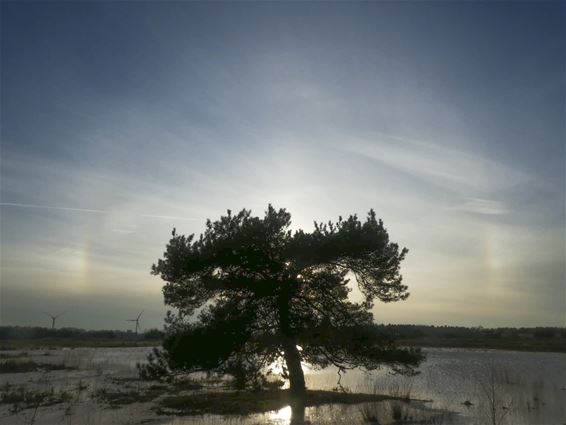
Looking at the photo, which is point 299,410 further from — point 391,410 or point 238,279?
point 238,279

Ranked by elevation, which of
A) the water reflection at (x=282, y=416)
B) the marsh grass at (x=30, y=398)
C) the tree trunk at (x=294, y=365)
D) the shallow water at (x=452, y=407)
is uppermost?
the tree trunk at (x=294, y=365)

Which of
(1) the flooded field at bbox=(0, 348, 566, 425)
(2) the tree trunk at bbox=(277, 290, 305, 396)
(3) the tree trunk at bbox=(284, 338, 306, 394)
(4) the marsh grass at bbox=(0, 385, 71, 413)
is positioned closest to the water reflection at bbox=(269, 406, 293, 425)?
(1) the flooded field at bbox=(0, 348, 566, 425)

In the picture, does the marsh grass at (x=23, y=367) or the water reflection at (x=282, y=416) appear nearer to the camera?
the water reflection at (x=282, y=416)

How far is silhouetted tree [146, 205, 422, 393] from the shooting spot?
1956 centimetres

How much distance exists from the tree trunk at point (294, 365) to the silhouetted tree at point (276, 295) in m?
0.04

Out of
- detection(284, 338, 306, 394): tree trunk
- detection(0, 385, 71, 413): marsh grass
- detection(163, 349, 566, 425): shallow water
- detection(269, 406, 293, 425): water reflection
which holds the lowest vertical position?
detection(163, 349, 566, 425): shallow water

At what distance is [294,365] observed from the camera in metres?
20.5

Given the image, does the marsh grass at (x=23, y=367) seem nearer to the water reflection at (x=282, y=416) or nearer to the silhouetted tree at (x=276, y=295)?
the silhouetted tree at (x=276, y=295)

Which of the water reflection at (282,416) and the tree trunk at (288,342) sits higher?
the tree trunk at (288,342)

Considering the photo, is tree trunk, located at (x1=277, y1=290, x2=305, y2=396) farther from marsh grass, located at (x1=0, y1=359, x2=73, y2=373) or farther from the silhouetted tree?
marsh grass, located at (x1=0, y1=359, x2=73, y2=373)

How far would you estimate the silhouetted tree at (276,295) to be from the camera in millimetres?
19562

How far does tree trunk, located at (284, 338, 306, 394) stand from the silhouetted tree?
4cm

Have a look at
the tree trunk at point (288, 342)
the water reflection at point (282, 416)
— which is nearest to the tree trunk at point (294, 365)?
the tree trunk at point (288, 342)

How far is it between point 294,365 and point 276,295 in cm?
316
